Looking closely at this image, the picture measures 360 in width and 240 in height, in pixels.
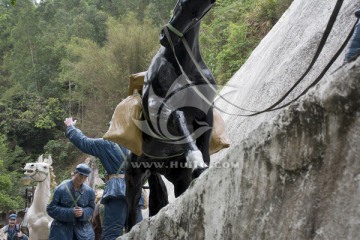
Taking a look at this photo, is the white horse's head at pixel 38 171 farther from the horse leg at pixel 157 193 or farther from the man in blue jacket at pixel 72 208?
the horse leg at pixel 157 193

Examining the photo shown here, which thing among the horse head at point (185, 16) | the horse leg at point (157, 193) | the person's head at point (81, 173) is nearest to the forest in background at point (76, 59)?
the person's head at point (81, 173)

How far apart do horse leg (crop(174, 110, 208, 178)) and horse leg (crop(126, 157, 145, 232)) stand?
1.14 meters

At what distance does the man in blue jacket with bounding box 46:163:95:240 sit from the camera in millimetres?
8336

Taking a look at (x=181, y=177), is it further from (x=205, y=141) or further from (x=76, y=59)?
(x=76, y=59)

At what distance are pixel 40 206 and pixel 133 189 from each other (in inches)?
150

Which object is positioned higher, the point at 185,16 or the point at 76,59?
the point at 76,59

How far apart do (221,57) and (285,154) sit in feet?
52.6

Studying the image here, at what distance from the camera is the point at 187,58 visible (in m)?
6.15

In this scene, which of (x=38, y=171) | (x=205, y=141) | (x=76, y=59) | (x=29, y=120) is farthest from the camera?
(x=76, y=59)

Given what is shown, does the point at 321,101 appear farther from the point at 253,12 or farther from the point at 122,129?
the point at 253,12

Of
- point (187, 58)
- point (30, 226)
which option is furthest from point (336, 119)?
point (30, 226)

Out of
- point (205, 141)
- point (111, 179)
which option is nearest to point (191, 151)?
point (205, 141)

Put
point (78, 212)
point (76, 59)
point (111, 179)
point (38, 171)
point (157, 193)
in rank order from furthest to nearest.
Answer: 1. point (76, 59)
2. point (38, 171)
3. point (78, 212)
4. point (111, 179)
5. point (157, 193)

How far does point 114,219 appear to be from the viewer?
7.80m
